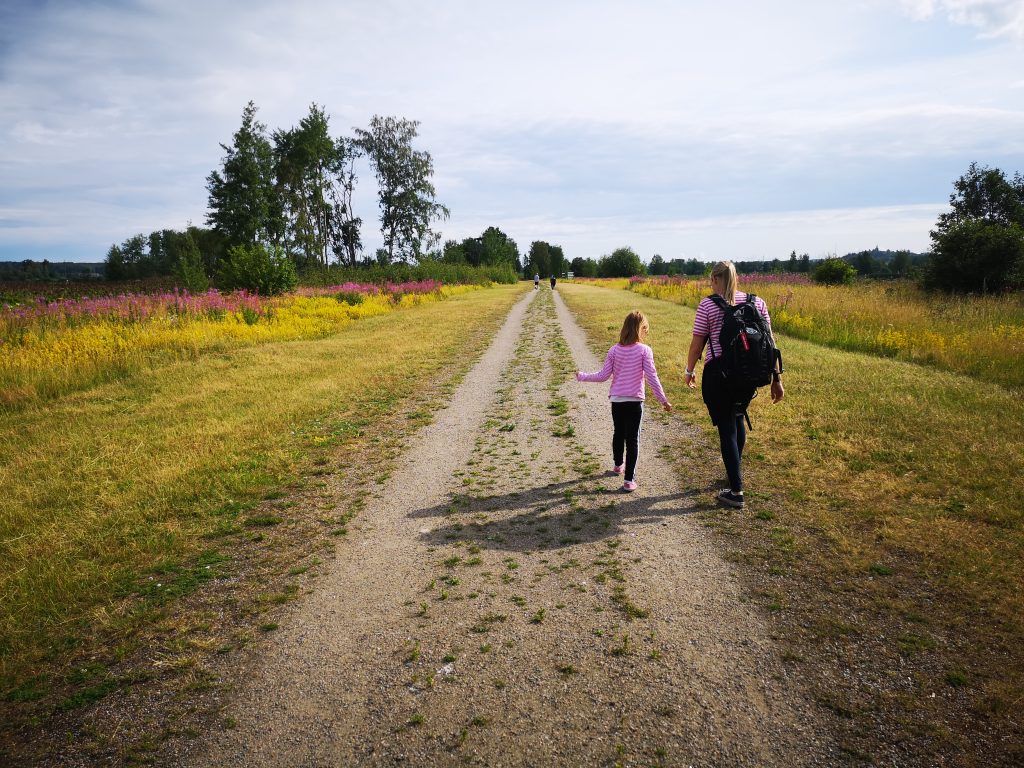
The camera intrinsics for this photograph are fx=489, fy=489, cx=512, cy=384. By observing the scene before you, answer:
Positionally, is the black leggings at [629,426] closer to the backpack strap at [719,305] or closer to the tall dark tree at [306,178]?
the backpack strap at [719,305]

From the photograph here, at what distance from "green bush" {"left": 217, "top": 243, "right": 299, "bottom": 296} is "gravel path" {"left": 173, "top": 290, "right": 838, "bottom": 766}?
729 inches

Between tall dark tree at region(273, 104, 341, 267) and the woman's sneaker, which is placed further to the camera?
tall dark tree at region(273, 104, 341, 267)

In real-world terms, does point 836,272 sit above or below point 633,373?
above

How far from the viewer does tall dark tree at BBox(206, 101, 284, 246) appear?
1639 inches

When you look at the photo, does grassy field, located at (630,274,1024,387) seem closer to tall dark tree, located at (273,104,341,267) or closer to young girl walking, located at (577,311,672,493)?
young girl walking, located at (577,311,672,493)

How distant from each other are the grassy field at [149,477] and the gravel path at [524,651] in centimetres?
105

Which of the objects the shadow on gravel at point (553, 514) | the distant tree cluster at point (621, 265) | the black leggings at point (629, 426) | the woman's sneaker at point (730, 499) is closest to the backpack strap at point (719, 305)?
the black leggings at point (629, 426)

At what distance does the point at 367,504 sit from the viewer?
5023 millimetres

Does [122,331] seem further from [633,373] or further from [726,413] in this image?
[726,413]

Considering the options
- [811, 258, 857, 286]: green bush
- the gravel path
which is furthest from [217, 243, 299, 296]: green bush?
[811, 258, 857, 286]: green bush

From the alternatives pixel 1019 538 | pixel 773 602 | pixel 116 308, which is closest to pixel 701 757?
pixel 773 602

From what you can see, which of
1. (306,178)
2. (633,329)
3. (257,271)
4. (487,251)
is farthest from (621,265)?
(633,329)

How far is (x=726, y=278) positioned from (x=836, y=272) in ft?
90.5

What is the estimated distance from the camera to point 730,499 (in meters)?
4.72
